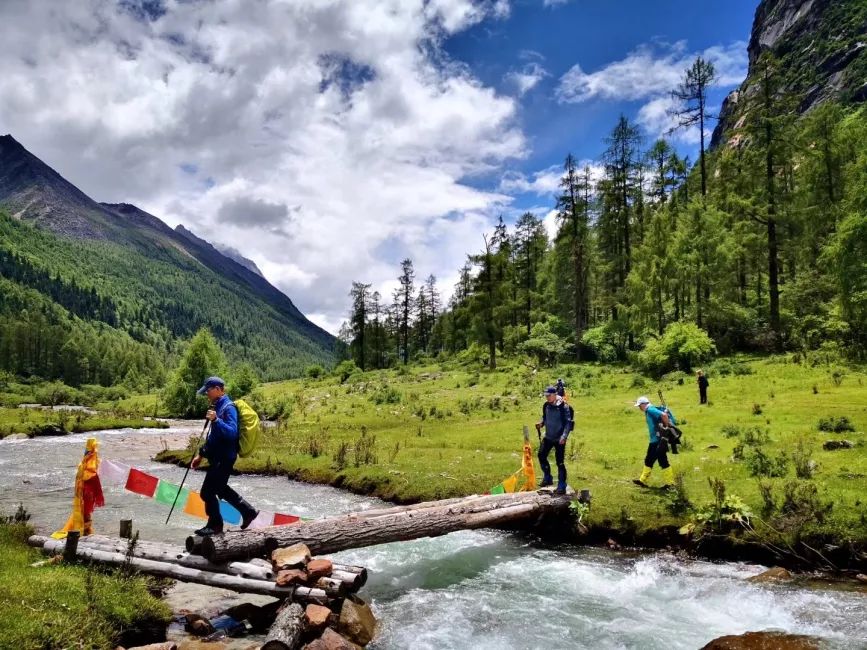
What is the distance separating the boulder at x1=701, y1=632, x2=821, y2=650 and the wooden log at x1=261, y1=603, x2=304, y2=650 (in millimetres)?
6314

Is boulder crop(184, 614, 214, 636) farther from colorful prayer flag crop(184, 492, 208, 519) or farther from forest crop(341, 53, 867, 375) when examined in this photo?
forest crop(341, 53, 867, 375)

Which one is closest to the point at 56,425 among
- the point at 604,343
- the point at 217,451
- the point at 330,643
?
the point at 217,451

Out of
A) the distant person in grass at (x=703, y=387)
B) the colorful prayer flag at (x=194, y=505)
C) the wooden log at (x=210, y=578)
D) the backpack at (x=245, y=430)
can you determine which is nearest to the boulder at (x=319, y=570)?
the wooden log at (x=210, y=578)

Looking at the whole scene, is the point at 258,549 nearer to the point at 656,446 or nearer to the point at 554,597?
the point at 554,597

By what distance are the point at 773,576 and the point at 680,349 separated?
29.6 metres

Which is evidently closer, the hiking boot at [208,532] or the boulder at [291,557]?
the boulder at [291,557]

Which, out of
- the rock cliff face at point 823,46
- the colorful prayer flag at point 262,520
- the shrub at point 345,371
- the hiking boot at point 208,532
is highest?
the rock cliff face at point 823,46

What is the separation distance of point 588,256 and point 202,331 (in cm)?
4319

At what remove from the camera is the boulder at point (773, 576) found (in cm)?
1122

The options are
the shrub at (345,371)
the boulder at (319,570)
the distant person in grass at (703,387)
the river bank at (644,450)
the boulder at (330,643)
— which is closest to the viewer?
the boulder at (330,643)

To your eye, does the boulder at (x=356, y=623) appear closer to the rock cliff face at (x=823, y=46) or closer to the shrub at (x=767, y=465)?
the shrub at (x=767, y=465)

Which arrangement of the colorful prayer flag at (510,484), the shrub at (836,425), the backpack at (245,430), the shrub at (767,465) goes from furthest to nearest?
the shrub at (836,425) < the colorful prayer flag at (510,484) < the shrub at (767,465) < the backpack at (245,430)

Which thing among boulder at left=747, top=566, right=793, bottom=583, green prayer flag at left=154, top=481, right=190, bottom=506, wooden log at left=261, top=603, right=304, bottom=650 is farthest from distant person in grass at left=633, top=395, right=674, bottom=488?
green prayer flag at left=154, top=481, right=190, bottom=506

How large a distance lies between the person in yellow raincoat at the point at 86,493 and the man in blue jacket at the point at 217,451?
2.09 meters
